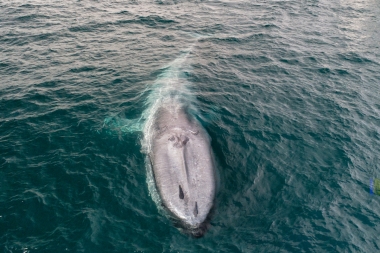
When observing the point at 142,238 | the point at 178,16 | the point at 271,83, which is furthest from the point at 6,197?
the point at 178,16

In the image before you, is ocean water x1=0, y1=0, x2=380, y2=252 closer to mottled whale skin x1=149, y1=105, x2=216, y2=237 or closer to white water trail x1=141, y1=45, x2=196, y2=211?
white water trail x1=141, y1=45, x2=196, y2=211

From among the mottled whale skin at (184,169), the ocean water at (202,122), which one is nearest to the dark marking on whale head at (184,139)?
the mottled whale skin at (184,169)

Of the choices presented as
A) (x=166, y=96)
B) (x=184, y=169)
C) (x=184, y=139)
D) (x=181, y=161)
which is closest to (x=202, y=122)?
(x=184, y=139)

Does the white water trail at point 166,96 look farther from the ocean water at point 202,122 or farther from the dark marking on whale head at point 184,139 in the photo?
the dark marking on whale head at point 184,139

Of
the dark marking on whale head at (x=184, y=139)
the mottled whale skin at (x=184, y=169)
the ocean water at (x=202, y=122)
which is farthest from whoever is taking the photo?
the dark marking on whale head at (x=184, y=139)

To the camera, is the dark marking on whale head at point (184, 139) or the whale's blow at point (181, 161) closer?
the whale's blow at point (181, 161)

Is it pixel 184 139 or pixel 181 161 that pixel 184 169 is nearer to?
pixel 181 161
